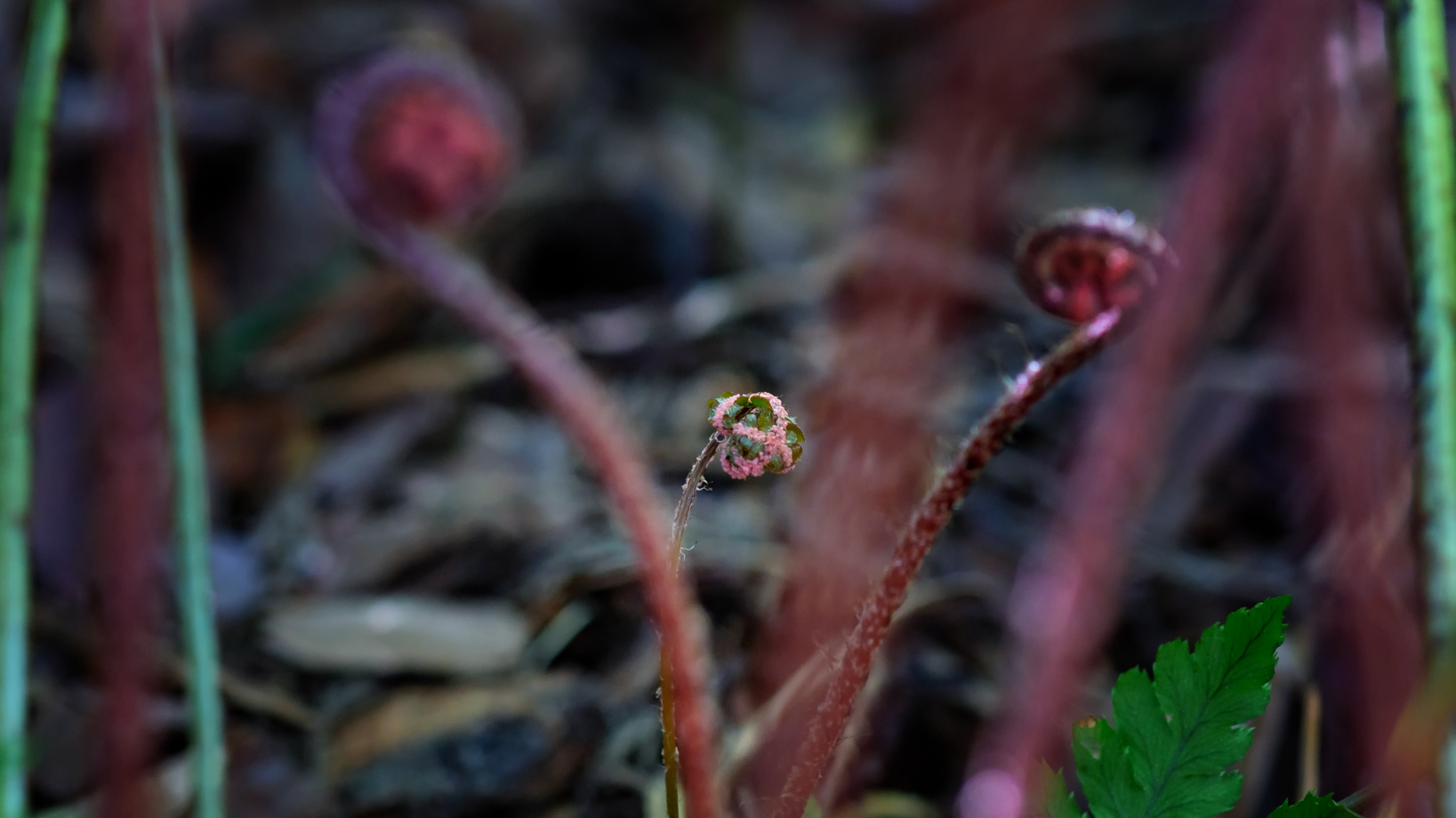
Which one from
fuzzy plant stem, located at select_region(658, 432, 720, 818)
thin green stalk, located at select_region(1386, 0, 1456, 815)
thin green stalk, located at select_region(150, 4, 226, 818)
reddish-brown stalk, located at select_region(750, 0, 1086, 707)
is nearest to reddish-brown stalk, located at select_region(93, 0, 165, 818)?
thin green stalk, located at select_region(150, 4, 226, 818)

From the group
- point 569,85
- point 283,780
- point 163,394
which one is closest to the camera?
point 283,780

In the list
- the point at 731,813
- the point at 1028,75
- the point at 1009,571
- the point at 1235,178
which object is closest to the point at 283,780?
the point at 731,813

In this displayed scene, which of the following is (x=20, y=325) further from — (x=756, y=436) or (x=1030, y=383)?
(x=1030, y=383)

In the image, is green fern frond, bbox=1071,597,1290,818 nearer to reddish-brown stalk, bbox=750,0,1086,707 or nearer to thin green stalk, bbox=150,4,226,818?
reddish-brown stalk, bbox=750,0,1086,707

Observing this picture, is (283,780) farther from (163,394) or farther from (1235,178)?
(1235,178)

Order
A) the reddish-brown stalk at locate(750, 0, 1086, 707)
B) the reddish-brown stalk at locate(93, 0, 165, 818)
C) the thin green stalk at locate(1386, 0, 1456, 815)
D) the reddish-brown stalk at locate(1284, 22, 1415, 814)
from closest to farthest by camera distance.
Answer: the thin green stalk at locate(1386, 0, 1456, 815) → the reddish-brown stalk at locate(93, 0, 165, 818) → the reddish-brown stalk at locate(1284, 22, 1415, 814) → the reddish-brown stalk at locate(750, 0, 1086, 707)

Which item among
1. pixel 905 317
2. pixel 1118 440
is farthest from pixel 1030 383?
pixel 905 317
